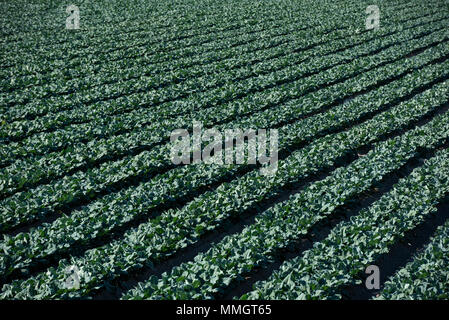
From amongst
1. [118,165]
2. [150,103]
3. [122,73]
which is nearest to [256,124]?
[150,103]

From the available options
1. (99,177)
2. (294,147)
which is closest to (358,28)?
(294,147)

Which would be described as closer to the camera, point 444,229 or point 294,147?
point 444,229

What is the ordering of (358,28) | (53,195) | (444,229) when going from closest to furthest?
(444,229)
(53,195)
(358,28)

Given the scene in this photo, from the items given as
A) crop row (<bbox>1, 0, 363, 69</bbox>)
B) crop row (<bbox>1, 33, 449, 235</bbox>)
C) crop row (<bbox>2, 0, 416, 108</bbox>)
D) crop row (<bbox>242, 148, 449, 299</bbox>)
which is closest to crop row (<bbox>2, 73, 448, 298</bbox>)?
crop row (<bbox>1, 33, 449, 235</bbox>)

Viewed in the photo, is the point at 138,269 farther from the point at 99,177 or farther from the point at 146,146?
the point at 146,146

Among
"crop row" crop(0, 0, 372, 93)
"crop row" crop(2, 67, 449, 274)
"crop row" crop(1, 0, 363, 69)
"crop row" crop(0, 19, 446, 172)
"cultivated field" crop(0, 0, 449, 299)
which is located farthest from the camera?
"crop row" crop(1, 0, 363, 69)

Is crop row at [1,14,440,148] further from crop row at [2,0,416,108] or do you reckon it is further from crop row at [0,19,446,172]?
crop row at [2,0,416,108]

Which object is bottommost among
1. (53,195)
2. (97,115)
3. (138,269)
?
(138,269)

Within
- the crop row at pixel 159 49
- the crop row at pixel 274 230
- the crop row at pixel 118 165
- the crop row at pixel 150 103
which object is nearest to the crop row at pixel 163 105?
the crop row at pixel 150 103

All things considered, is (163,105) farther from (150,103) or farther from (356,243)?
(356,243)
